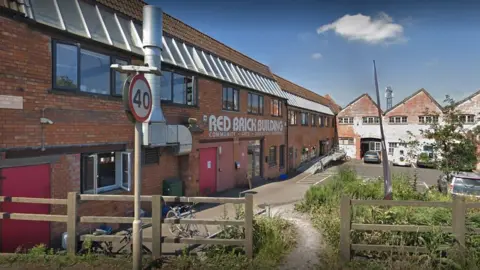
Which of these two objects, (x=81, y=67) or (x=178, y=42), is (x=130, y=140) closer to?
(x=81, y=67)

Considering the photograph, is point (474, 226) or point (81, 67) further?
point (81, 67)

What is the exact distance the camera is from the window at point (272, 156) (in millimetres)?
19422

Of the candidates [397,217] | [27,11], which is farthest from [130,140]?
[397,217]

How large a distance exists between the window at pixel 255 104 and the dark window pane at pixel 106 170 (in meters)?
9.51

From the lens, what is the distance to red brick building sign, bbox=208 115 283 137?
43.3 ft

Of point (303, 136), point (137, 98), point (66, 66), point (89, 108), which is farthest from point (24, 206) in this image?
point (303, 136)

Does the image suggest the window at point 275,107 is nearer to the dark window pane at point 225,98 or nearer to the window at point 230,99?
the window at point 230,99

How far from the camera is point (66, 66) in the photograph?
6.88 m

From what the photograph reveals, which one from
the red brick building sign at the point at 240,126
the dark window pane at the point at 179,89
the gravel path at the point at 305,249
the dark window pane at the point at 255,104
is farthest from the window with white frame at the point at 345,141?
the gravel path at the point at 305,249

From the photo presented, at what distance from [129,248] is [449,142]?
1125cm

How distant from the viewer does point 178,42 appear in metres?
11.4

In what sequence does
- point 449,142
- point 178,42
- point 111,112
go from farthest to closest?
point 178,42, point 449,142, point 111,112

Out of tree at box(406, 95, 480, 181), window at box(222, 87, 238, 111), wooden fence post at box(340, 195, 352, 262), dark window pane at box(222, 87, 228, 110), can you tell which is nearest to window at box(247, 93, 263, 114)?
window at box(222, 87, 238, 111)

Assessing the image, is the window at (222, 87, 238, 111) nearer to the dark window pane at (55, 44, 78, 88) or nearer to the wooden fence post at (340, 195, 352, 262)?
the dark window pane at (55, 44, 78, 88)
